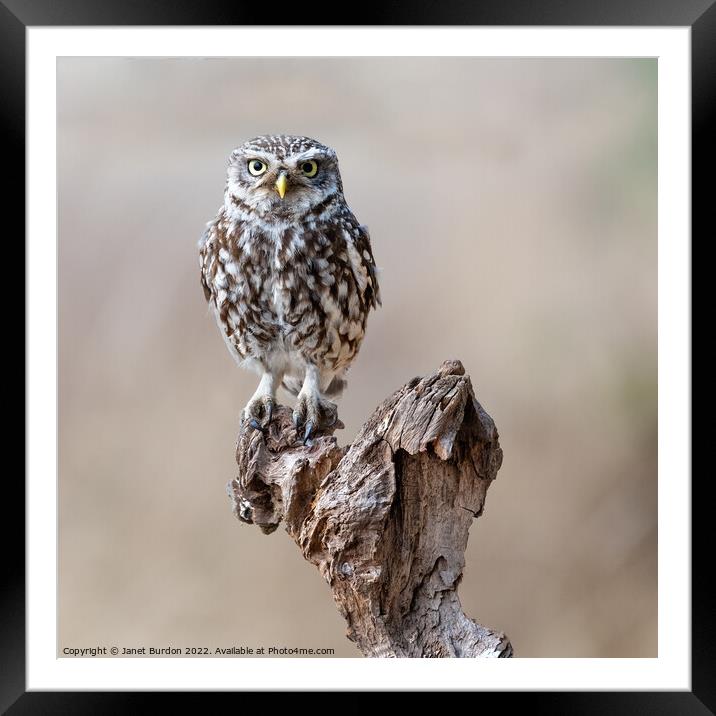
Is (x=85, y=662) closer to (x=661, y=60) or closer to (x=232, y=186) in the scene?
(x=232, y=186)

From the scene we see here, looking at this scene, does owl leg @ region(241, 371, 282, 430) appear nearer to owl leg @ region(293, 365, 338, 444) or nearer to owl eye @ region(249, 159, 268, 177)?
owl leg @ region(293, 365, 338, 444)

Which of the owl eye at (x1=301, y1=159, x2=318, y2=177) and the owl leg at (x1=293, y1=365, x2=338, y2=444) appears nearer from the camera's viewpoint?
the owl eye at (x1=301, y1=159, x2=318, y2=177)

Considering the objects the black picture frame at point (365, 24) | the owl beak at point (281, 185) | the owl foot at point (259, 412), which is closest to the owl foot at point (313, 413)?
the owl foot at point (259, 412)

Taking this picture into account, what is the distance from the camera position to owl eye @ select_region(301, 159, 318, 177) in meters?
2.87

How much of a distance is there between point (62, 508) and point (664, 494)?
2.11m

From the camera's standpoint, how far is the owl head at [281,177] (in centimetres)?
283

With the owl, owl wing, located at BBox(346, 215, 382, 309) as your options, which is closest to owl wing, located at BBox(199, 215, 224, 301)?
the owl

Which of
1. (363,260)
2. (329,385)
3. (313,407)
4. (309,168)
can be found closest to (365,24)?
(309,168)

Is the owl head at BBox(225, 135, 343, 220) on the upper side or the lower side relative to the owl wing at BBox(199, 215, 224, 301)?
upper

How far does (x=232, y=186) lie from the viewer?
3.00 meters

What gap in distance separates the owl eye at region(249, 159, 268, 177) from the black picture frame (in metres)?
0.46

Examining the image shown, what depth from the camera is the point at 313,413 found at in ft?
10.3

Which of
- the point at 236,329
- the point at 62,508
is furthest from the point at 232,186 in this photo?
the point at 62,508

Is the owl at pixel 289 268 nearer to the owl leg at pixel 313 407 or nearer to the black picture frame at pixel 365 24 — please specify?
the owl leg at pixel 313 407
